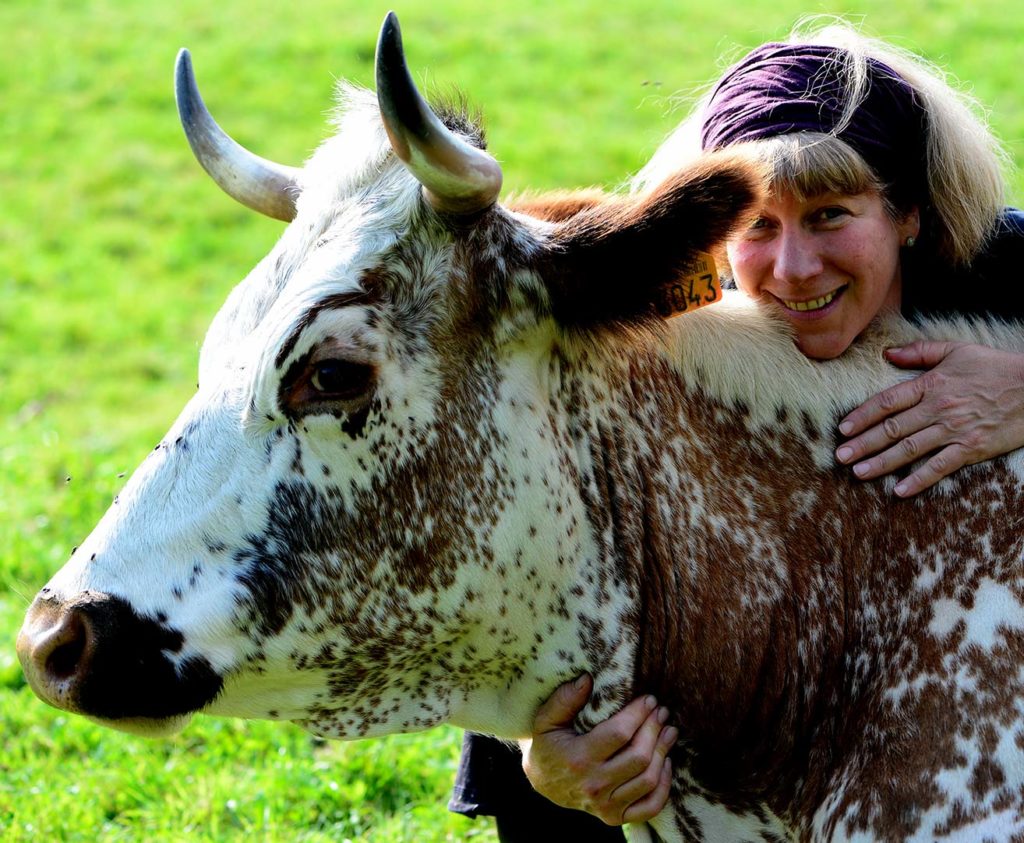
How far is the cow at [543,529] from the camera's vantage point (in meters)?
3.15

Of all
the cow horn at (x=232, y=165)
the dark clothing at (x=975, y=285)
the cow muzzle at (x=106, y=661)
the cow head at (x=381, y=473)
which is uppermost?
the cow horn at (x=232, y=165)

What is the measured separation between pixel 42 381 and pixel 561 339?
766cm

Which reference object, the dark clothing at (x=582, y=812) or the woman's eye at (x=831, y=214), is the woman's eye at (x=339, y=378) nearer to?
the woman's eye at (x=831, y=214)

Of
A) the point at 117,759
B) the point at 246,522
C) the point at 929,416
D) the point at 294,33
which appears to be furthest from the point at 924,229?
the point at 294,33

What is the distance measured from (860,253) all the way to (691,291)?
0.61m

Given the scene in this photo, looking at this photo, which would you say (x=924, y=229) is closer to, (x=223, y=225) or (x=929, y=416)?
(x=929, y=416)

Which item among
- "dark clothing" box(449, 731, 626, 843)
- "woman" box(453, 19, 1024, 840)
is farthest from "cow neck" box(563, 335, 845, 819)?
"dark clothing" box(449, 731, 626, 843)

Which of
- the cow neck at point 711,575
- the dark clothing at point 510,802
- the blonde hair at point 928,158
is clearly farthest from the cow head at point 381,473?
the dark clothing at point 510,802

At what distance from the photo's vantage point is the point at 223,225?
514 inches

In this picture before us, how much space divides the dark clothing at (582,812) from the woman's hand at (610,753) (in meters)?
0.96

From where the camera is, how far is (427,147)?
10.1 ft

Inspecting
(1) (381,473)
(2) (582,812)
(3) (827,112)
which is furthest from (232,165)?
(2) (582,812)

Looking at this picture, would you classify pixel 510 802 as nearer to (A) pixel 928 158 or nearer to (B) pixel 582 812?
(B) pixel 582 812

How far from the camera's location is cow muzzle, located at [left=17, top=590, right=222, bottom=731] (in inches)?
120
